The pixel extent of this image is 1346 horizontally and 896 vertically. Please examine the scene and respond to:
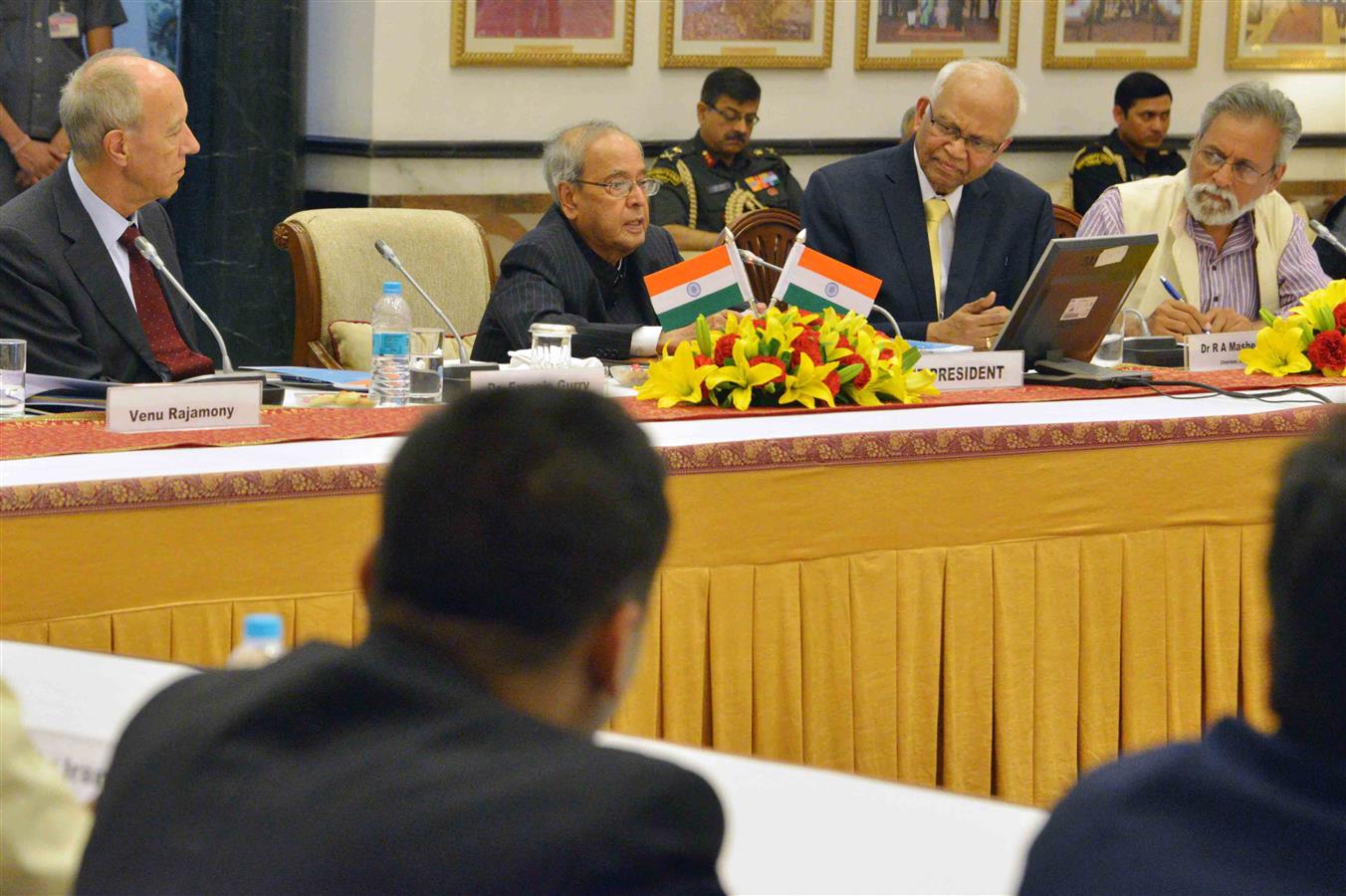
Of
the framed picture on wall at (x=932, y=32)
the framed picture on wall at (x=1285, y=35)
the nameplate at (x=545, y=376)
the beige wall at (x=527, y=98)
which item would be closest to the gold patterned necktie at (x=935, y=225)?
the nameplate at (x=545, y=376)

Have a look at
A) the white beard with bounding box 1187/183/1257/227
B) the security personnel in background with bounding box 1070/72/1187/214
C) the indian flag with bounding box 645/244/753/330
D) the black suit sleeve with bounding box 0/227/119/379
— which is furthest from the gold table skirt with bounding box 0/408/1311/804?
the security personnel in background with bounding box 1070/72/1187/214

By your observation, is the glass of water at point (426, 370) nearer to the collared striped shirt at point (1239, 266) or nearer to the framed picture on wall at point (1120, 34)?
the collared striped shirt at point (1239, 266)

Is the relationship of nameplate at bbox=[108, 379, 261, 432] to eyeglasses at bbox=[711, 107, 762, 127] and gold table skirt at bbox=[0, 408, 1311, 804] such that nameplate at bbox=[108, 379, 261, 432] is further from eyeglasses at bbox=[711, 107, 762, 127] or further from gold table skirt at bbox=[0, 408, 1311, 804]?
eyeglasses at bbox=[711, 107, 762, 127]

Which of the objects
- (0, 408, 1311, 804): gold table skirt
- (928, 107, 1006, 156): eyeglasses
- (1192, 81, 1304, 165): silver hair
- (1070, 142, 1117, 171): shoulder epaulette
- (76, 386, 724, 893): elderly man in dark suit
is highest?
(1070, 142, 1117, 171): shoulder epaulette

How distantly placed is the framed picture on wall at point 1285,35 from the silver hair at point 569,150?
4.82m

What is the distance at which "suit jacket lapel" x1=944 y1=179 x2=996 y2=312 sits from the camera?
14.5 ft

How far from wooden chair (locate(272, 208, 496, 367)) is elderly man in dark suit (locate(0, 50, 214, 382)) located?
680 mm

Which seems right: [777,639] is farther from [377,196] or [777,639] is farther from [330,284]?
[377,196]

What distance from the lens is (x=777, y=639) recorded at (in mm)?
2809

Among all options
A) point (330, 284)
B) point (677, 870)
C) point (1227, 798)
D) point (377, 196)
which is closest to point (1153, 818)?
point (1227, 798)

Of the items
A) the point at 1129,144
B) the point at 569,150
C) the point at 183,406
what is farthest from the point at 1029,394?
the point at 1129,144

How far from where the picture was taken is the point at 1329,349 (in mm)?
3811

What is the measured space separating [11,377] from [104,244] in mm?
583

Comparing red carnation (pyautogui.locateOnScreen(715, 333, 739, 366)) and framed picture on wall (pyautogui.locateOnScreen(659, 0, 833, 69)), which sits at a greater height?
framed picture on wall (pyautogui.locateOnScreen(659, 0, 833, 69))
